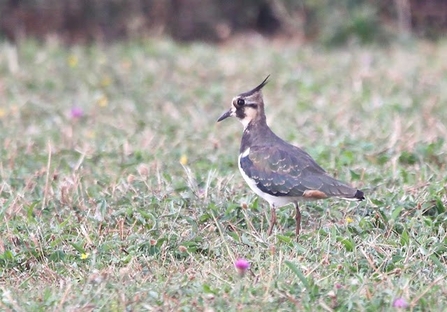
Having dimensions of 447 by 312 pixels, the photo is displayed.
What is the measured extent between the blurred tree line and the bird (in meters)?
6.50

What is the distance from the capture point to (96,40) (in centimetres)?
1259

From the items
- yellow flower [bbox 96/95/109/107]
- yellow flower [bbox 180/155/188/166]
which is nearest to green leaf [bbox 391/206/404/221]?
yellow flower [bbox 180/155/188/166]

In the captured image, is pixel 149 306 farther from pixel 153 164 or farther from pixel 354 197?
pixel 153 164

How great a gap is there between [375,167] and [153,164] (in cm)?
169

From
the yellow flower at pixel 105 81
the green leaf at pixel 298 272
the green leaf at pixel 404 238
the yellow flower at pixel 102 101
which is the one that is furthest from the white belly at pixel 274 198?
the yellow flower at pixel 105 81

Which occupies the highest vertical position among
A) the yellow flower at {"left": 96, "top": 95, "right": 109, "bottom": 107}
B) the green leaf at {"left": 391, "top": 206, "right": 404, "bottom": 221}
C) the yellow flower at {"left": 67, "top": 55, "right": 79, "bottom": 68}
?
the green leaf at {"left": 391, "top": 206, "right": 404, "bottom": 221}

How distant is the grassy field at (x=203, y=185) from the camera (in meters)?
4.47

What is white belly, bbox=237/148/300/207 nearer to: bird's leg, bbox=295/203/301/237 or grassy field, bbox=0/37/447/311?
bird's leg, bbox=295/203/301/237

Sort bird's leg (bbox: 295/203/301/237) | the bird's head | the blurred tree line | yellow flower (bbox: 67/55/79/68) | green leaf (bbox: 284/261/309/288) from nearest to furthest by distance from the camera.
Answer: green leaf (bbox: 284/261/309/288) < bird's leg (bbox: 295/203/301/237) < the bird's head < yellow flower (bbox: 67/55/79/68) < the blurred tree line

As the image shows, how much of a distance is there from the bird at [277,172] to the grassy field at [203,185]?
0.22 meters

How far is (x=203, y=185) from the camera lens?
6.29 metres

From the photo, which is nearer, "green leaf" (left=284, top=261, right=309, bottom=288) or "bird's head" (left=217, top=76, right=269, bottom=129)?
"green leaf" (left=284, top=261, right=309, bottom=288)

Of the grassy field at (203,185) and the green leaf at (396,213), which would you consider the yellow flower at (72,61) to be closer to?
the grassy field at (203,185)

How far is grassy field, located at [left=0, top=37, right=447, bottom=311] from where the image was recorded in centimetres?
447
